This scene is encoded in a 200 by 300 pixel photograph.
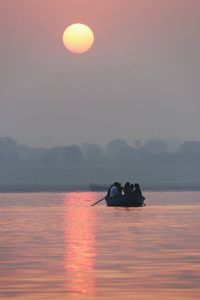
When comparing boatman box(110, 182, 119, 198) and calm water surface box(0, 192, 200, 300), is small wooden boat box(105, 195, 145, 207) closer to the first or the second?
boatman box(110, 182, 119, 198)

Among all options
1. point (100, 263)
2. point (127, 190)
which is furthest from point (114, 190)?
point (100, 263)

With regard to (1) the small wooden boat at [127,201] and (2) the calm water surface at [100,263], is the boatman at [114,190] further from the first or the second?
(2) the calm water surface at [100,263]

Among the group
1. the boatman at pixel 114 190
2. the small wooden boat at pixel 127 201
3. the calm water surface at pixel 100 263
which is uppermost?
the boatman at pixel 114 190

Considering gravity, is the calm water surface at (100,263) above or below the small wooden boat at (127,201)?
below

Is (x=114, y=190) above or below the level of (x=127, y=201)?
above

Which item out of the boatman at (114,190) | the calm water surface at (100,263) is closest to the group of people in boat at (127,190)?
the boatman at (114,190)

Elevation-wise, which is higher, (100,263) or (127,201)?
(127,201)

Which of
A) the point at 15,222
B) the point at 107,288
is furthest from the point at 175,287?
the point at 15,222

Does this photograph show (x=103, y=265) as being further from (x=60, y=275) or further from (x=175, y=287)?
(x=175, y=287)

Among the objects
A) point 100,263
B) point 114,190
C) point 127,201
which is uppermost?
point 114,190

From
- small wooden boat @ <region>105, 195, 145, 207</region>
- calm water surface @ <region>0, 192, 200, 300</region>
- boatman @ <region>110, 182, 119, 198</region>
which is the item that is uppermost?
boatman @ <region>110, 182, 119, 198</region>

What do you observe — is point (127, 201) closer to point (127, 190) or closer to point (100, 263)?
point (127, 190)

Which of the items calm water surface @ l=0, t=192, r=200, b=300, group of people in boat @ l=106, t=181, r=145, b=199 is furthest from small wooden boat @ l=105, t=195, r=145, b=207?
calm water surface @ l=0, t=192, r=200, b=300

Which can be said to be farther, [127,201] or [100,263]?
[127,201]
